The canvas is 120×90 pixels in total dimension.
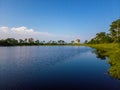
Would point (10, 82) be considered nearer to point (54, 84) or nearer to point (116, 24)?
point (54, 84)

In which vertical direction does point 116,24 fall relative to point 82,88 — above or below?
above

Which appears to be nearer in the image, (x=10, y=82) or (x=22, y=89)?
(x=22, y=89)

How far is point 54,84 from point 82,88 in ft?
8.22

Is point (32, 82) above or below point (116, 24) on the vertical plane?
below

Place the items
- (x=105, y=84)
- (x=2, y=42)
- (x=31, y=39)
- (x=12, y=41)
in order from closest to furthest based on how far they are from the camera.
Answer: (x=105, y=84) → (x=2, y=42) → (x=12, y=41) → (x=31, y=39)

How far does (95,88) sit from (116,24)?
61.0 metres

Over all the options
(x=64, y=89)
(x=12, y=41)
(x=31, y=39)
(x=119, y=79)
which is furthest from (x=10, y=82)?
(x=31, y=39)

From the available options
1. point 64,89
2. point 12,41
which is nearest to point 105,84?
point 64,89

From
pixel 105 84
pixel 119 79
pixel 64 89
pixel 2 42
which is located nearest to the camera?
pixel 64 89

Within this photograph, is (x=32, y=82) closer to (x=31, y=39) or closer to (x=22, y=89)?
(x=22, y=89)

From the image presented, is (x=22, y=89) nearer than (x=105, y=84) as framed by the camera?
Yes

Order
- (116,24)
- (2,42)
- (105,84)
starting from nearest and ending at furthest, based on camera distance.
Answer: (105,84), (116,24), (2,42)

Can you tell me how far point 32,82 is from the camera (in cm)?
1452

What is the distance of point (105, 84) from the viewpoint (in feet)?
44.1
